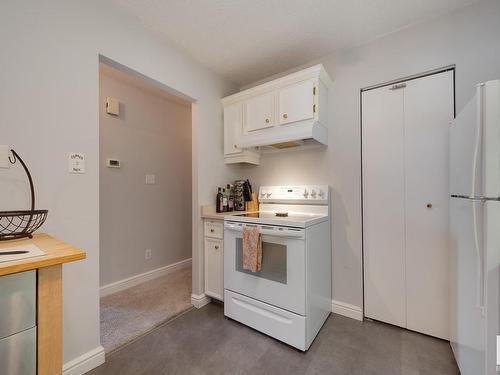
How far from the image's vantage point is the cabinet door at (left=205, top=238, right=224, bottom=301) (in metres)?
2.16

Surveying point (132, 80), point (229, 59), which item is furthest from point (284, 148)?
point (132, 80)

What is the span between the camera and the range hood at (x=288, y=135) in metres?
1.90

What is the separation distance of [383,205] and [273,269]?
3.58 ft

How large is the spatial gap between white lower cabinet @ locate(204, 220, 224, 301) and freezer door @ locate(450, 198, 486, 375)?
1735 mm

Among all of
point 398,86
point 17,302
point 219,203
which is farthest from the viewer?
point 219,203

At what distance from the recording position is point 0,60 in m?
1.15

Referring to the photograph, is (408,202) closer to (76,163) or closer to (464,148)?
(464,148)

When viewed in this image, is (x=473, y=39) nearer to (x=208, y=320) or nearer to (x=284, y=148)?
(x=284, y=148)

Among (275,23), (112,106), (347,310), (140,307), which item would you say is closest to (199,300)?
(140,307)

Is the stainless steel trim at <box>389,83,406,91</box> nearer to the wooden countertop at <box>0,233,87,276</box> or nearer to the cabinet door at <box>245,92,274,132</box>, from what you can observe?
the cabinet door at <box>245,92,274,132</box>

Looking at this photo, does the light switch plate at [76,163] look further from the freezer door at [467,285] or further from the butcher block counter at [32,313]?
the freezer door at [467,285]

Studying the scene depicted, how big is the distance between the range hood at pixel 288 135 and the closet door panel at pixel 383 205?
42 centimetres

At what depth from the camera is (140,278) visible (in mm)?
2820

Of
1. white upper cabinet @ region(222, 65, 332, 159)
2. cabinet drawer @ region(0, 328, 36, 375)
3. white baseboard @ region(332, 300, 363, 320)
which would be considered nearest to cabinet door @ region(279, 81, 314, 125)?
white upper cabinet @ region(222, 65, 332, 159)
